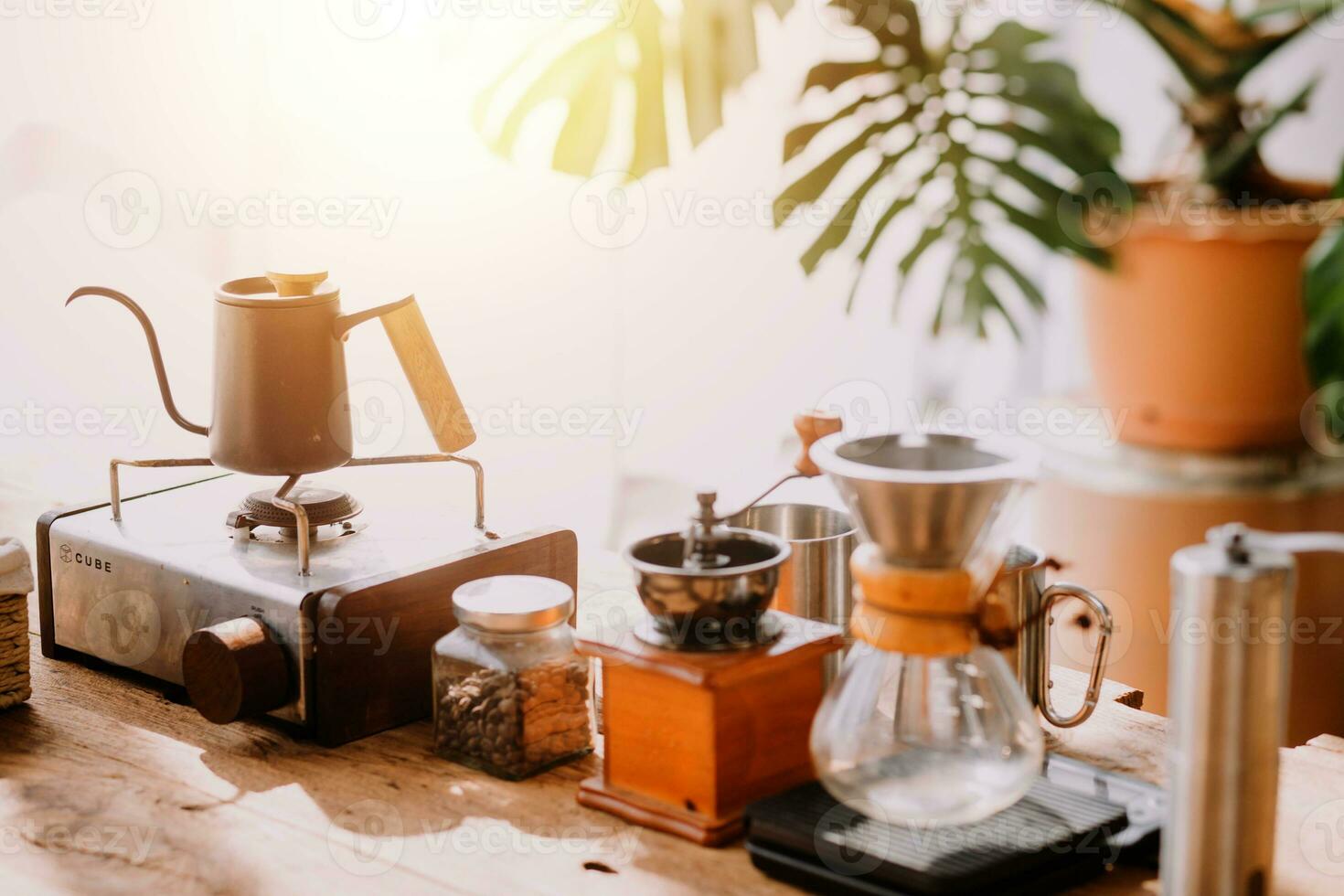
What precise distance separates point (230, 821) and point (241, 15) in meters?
2.16

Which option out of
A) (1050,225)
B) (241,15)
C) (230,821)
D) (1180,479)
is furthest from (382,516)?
(241,15)

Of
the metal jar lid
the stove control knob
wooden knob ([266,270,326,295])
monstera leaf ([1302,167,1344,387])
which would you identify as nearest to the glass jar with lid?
the metal jar lid

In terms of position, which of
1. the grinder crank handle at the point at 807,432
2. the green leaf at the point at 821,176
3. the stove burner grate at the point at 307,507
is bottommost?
the stove burner grate at the point at 307,507

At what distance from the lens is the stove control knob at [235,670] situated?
1204 millimetres

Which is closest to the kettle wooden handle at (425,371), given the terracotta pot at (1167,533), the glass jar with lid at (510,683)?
the glass jar with lid at (510,683)

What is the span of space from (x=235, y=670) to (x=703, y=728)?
42 cm

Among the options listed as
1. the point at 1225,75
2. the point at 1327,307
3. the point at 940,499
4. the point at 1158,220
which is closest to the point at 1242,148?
the point at 1225,75

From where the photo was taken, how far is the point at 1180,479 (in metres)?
2.27

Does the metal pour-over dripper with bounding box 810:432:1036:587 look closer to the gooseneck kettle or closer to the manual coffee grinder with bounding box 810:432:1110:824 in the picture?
the manual coffee grinder with bounding box 810:432:1110:824

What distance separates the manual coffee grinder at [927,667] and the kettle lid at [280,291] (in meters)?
0.59

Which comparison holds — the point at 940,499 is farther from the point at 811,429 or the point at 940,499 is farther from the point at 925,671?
the point at 811,429

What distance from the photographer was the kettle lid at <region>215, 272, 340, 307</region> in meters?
1.33

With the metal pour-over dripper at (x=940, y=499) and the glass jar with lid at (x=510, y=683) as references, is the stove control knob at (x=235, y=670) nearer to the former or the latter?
the glass jar with lid at (x=510, y=683)

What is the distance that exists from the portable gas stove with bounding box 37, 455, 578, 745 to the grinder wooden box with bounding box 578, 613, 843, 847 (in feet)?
0.79
